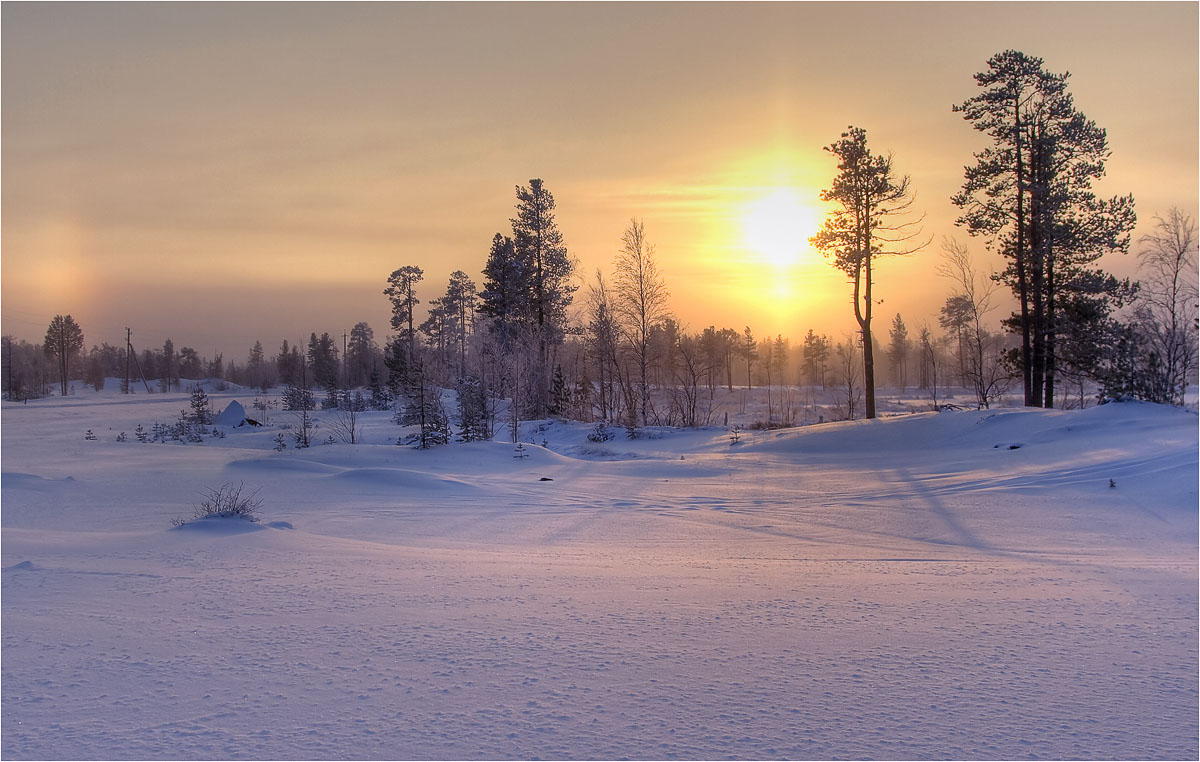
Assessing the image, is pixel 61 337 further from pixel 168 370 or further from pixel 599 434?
pixel 599 434

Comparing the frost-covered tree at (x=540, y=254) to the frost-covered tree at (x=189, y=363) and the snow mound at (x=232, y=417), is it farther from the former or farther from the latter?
the frost-covered tree at (x=189, y=363)

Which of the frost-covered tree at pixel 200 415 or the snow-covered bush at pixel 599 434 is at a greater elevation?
the frost-covered tree at pixel 200 415

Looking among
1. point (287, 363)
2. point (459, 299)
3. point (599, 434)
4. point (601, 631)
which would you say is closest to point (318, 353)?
point (287, 363)

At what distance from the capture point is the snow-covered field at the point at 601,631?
10.4 feet

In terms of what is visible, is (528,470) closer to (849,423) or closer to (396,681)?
(849,423)

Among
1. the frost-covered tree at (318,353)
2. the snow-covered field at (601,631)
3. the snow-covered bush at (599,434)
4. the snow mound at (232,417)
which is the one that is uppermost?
the frost-covered tree at (318,353)

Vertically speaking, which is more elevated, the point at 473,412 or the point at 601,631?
the point at 473,412

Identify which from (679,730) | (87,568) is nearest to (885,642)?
(679,730)

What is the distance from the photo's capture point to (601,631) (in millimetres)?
4473

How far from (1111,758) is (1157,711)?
2.05 ft

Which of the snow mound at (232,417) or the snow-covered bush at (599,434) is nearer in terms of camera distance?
the snow-covered bush at (599,434)

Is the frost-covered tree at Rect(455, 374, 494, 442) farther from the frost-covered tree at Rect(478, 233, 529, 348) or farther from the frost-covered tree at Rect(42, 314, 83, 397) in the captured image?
the frost-covered tree at Rect(42, 314, 83, 397)

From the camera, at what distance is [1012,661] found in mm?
3996

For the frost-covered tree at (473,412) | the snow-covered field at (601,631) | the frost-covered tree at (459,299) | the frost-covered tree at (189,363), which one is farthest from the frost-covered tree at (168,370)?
the snow-covered field at (601,631)
